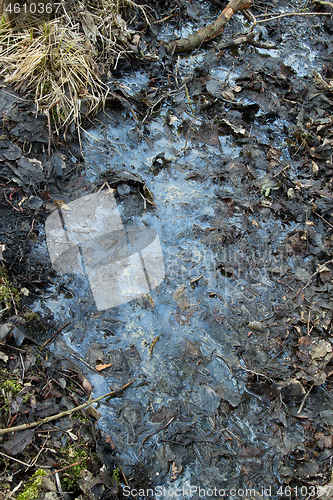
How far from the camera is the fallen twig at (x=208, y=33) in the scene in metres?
4.40

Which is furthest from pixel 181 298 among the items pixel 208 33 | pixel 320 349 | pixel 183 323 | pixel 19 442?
pixel 208 33

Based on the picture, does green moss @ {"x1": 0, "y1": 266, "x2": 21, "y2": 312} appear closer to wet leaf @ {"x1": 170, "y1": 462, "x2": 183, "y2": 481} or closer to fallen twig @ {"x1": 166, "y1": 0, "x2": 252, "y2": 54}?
wet leaf @ {"x1": 170, "y1": 462, "x2": 183, "y2": 481}

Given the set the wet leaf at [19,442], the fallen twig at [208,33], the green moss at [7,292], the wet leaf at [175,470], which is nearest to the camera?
the wet leaf at [19,442]

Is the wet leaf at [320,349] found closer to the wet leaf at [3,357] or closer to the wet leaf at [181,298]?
the wet leaf at [181,298]

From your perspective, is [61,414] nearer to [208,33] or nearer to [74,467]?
[74,467]

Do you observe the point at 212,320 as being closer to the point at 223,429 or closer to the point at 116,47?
the point at 223,429

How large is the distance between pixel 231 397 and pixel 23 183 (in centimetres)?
232

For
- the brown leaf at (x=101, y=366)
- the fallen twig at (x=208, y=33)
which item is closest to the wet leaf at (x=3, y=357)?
the brown leaf at (x=101, y=366)

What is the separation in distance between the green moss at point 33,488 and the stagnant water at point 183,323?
0.47 m

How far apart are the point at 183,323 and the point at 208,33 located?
12.3ft

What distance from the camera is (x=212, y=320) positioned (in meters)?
2.76

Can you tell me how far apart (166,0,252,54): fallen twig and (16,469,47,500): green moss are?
172 inches

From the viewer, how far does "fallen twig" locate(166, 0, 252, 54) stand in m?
4.40

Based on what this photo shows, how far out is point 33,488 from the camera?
1.81 meters
